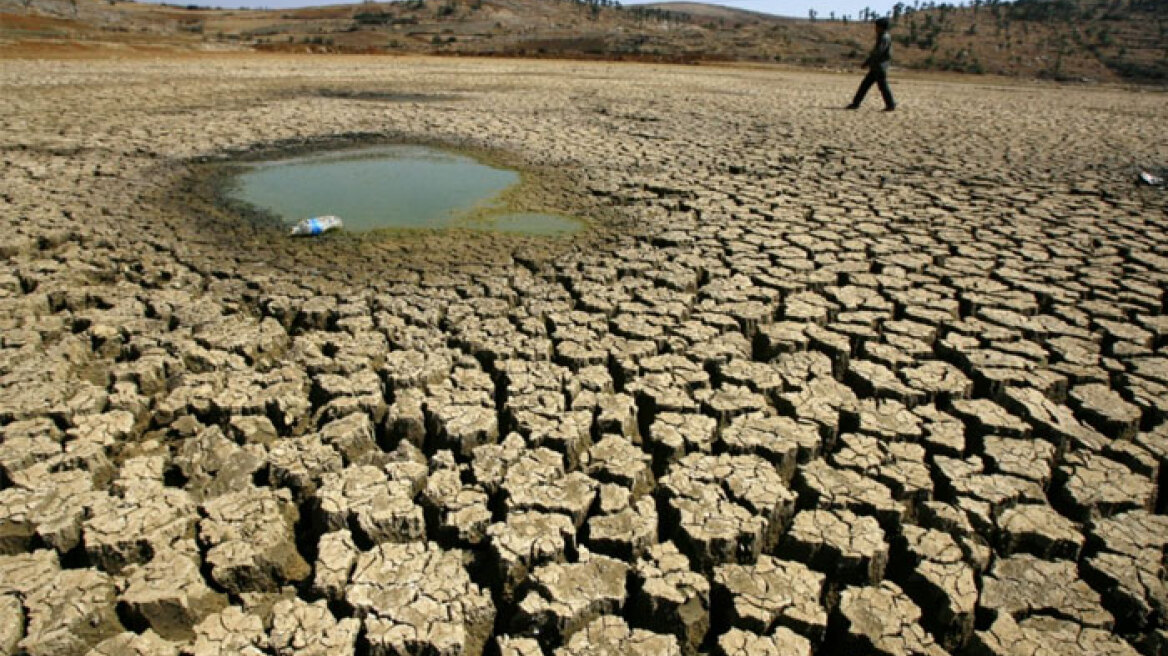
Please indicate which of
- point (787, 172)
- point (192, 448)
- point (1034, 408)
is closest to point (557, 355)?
point (192, 448)

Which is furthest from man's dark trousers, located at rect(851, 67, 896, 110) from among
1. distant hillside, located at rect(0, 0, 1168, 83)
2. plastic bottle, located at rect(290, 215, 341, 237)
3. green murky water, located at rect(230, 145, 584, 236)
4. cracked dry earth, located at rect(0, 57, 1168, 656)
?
distant hillside, located at rect(0, 0, 1168, 83)

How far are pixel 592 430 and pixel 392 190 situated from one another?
4.30 meters

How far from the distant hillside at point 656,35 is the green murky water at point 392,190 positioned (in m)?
16.2

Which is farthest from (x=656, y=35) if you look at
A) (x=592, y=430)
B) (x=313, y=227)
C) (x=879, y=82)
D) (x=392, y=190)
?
(x=592, y=430)

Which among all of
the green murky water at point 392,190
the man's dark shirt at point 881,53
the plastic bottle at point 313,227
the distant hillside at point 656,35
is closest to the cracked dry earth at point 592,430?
the plastic bottle at point 313,227

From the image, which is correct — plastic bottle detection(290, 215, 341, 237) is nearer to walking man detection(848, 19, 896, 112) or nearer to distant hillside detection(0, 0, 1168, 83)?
walking man detection(848, 19, 896, 112)

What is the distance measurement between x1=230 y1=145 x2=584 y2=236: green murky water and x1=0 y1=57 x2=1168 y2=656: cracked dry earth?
0.51m

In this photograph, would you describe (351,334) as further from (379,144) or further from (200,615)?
(379,144)

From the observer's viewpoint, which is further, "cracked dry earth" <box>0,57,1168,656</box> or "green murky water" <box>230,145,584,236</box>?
"green murky water" <box>230,145,584,236</box>

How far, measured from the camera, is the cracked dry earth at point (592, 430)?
6.51 ft

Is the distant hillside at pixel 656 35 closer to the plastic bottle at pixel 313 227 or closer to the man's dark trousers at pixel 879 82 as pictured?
the man's dark trousers at pixel 879 82

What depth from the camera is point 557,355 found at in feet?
10.9

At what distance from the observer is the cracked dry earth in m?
1.98

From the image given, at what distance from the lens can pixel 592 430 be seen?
111 inches
